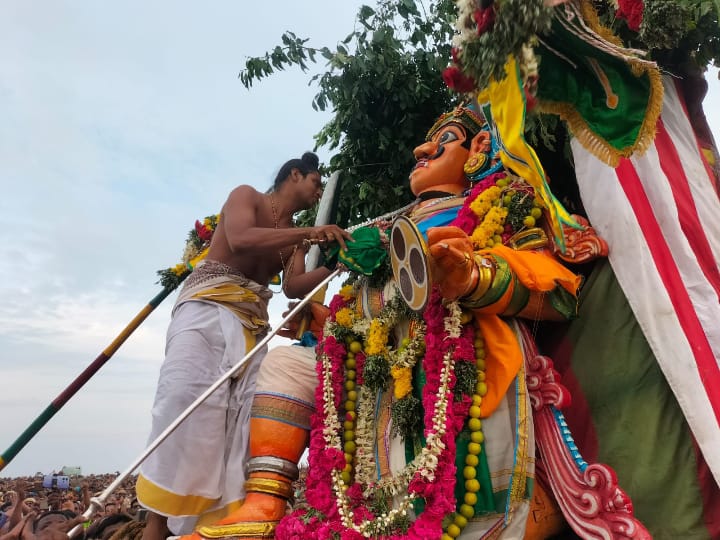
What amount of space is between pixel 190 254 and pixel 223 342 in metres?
1.65

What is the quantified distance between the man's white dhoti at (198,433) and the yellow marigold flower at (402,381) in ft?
2.93

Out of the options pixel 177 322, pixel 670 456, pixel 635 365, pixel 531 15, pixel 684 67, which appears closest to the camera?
pixel 531 15

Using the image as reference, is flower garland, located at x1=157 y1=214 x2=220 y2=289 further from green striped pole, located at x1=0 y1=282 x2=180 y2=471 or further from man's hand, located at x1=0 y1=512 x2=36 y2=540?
man's hand, located at x1=0 y1=512 x2=36 y2=540

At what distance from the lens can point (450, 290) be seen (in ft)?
8.79

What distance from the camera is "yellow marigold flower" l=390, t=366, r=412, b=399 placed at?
9.70 feet

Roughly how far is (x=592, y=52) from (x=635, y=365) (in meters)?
1.39

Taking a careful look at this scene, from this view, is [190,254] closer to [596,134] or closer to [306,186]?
[306,186]

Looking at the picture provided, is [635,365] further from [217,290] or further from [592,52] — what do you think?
[217,290]

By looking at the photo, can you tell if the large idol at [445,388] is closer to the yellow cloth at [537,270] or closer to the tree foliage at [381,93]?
the yellow cloth at [537,270]

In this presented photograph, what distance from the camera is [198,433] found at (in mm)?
3279

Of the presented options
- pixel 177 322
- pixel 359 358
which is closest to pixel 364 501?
pixel 359 358

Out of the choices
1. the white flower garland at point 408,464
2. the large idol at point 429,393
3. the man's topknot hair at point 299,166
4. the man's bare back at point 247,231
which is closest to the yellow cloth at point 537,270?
the large idol at point 429,393

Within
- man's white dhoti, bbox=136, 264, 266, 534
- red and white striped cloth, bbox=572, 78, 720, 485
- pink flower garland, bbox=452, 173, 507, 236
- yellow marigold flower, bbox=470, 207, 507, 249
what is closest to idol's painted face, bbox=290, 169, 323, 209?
man's white dhoti, bbox=136, 264, 266, 534

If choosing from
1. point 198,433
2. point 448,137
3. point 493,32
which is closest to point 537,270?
point 493,32
